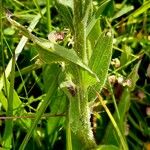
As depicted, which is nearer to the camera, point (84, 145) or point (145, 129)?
point (84, 145)

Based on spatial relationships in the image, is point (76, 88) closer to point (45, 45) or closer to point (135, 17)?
point (45, 45)

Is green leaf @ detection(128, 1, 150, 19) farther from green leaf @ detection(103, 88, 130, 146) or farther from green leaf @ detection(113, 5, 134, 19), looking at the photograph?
green leaf @ detection(103, 88, 130, 146)

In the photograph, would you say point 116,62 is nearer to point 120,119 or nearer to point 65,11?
point 120,119

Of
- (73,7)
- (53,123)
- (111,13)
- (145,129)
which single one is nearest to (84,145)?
(53,123)

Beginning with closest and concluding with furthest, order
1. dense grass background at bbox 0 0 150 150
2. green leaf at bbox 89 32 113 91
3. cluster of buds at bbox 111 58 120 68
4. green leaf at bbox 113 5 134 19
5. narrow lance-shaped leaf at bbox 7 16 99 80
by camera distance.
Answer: narrow lance-shaped leaf at bbox 7 16 99 80 → green leaf at bbox 89 32 113 91 → dense grass background at bbox 0 0 150 150 → cluster of buds at bbox 111 58 120 68 → green leaf at bbox 113 5 134 19

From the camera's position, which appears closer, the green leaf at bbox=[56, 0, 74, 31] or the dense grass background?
the green leaf at bbox=[56, 0, 74, 31]

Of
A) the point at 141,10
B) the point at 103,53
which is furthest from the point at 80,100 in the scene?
the point at 141,10

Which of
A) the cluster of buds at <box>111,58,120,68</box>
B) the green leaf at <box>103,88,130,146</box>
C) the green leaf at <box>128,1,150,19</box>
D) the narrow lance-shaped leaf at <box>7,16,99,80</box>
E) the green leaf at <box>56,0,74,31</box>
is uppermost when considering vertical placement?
the green leaf at <box>128,1,150,19</box>

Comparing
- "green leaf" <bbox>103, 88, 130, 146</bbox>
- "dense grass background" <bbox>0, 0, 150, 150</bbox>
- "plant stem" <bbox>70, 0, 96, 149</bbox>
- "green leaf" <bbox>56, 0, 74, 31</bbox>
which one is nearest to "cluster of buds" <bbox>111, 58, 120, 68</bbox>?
"dense grass background" <bbox>0, 0, 150, 150</bbox>

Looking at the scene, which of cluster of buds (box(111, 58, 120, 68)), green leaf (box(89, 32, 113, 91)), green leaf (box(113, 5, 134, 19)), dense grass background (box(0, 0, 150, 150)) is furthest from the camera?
green leaf (box(113, 5, 134, 19))
